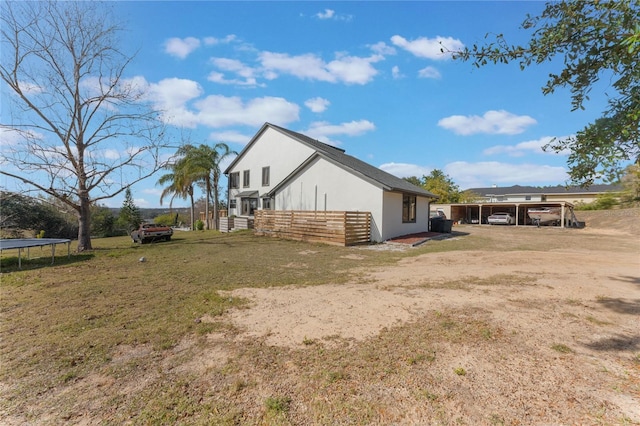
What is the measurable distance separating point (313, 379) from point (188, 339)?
6.67ft

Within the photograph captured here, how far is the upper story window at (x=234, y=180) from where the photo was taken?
27625 millimetres

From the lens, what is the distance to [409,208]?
747 inches

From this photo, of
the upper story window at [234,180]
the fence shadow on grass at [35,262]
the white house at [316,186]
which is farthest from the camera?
the upper story window at [234,180]

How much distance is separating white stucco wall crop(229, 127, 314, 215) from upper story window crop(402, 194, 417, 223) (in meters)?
7.87

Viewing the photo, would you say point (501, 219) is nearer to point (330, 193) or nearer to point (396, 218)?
point (396, 218)

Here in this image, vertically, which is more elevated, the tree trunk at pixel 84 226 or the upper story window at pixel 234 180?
the upper story window at pixel 234 180

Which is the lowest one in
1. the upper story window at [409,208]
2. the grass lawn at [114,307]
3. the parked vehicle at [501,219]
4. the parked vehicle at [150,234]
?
the grass lawn at [114,307]

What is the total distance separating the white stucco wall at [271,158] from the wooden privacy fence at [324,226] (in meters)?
5.86

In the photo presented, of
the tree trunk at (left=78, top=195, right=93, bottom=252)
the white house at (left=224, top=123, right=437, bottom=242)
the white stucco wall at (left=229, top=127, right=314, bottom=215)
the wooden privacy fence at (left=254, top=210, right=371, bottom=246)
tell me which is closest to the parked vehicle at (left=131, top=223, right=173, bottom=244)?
the tree trunk at (left=78, top=195, right=93, bottom=252)

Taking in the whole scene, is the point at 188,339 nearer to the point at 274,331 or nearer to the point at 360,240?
the point at 274,331

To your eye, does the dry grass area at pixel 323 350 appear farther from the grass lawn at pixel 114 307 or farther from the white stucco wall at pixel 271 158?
the white stucco wall at pixel 271 158

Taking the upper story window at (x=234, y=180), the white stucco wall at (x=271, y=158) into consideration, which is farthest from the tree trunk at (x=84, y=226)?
the upper story window at (x=234, y=180)

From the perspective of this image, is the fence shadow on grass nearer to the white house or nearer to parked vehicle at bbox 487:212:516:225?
the white house

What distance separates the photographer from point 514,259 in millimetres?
10164
